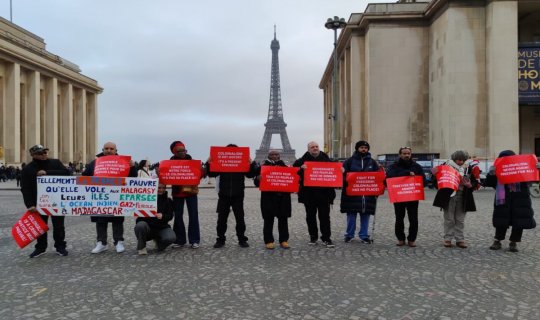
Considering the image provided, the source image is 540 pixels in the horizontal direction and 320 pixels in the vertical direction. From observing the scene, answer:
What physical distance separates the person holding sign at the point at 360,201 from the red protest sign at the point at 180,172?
282 cm

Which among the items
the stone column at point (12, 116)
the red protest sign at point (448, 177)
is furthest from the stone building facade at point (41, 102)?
the red protest sign at point (448, 177)

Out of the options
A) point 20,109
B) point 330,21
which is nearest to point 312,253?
point 330,21

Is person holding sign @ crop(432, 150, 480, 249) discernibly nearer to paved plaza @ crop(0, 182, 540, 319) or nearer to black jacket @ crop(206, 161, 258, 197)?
paved plaza @ crop(0, 182, 540, 319)

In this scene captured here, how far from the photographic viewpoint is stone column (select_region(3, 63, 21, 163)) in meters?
53.2

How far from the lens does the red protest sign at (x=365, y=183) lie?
30.3ft

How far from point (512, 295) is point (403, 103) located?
114 feet

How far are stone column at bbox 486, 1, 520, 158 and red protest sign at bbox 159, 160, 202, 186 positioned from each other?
2853 centimetres

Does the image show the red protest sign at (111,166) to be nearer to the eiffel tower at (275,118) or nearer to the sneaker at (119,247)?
the sneaker at (119,247)

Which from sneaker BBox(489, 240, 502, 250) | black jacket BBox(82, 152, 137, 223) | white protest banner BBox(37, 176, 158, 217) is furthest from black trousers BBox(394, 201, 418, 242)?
black jacket BBox(82, 152, 137, 223)

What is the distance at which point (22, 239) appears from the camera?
8.00 m

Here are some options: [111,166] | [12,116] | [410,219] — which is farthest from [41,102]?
[410,219]

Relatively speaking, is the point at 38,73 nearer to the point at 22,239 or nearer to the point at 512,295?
the point at 22,239

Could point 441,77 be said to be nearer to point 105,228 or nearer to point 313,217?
point 313,217

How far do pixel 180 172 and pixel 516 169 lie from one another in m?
5.99
